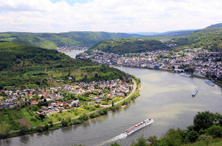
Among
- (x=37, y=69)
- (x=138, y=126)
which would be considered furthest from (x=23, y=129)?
(x=37, y=69)

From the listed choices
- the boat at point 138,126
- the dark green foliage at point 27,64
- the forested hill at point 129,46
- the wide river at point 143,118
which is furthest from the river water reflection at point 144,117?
the forested hill at point 129,46

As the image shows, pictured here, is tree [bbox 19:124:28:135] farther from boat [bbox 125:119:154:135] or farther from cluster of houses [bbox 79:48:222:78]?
cluster of houses [bbox 79:48:222:78]

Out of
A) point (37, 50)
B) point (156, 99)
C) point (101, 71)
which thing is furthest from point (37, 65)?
point (156, 99)

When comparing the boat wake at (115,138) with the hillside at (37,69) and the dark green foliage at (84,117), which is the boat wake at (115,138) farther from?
the hillside at (37,69)

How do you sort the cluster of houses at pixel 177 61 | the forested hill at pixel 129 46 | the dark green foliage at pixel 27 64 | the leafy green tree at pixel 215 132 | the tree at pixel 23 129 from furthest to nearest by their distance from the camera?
the forested hill at pixel 129 46
the cluster of houses at pixel 177 61
the dark green foliage at pixel 27 64
the tree at pixel 23 129
the leafy green tree at pixel 215 132

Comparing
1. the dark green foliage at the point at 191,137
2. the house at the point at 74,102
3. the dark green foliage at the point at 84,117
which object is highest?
the dark green foliage at the point at 191,137

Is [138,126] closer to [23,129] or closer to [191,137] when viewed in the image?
[191,137]

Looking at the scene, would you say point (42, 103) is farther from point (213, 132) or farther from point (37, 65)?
point (37, 65)
